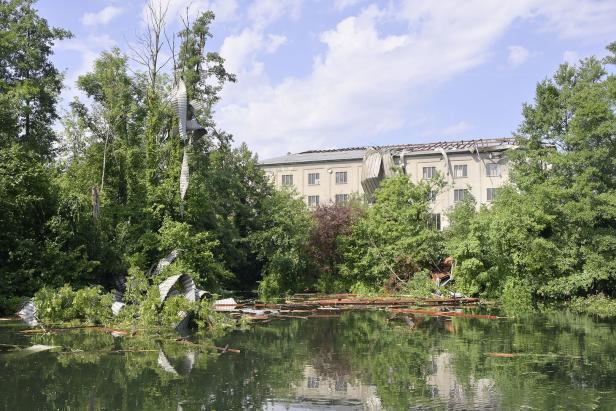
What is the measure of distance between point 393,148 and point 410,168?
3.09m

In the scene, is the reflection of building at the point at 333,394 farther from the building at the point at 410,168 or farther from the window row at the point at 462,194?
the window row at the point at 462,194

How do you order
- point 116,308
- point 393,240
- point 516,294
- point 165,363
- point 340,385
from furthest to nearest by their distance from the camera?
point 393,240 → point 516,294 → point 116,308 → point 165,363 → point 340,385

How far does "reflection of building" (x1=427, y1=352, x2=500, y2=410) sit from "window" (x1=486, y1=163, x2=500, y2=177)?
143 ft

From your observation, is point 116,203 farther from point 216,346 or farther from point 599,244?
point 599,244

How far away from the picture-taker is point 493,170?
2077 inches

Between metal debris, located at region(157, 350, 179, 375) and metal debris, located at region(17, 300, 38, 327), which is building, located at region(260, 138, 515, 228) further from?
metal debris, located at region(157, 350, 179, 375)

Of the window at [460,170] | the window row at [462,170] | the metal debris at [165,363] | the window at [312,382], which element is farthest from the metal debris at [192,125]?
the window at [460,170]

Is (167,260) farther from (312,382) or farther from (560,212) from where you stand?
(560,212)

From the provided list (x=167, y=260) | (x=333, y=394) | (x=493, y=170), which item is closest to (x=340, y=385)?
(x=333, y=394)

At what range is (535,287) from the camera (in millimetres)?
29234

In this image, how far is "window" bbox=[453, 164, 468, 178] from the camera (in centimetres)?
5321

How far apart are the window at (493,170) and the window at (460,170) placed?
75.2 inches

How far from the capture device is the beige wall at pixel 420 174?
173 feet

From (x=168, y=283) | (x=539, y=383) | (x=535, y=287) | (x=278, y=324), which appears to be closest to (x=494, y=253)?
(x=535, y=287)
